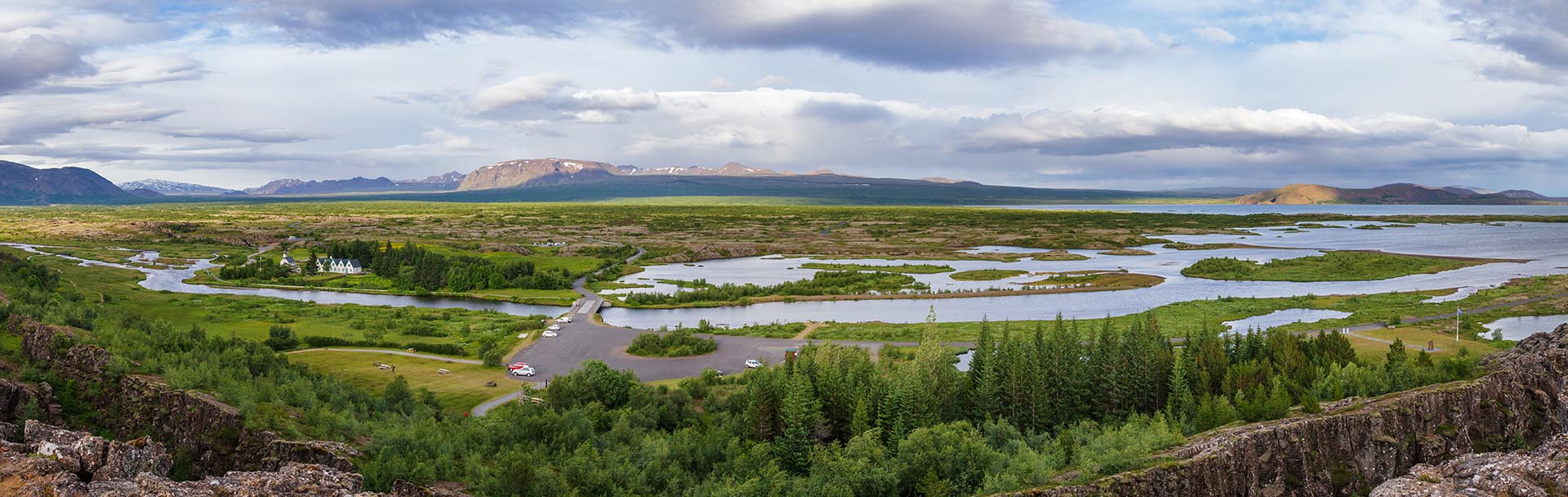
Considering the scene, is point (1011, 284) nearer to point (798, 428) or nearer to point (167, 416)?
point (798, 428)

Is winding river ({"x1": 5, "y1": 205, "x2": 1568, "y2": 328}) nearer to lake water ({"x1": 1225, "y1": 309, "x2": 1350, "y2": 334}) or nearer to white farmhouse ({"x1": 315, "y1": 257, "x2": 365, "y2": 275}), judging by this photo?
lake water ({"x1": 1225, "y1": 309, "x2": 1350, "y2": 334})

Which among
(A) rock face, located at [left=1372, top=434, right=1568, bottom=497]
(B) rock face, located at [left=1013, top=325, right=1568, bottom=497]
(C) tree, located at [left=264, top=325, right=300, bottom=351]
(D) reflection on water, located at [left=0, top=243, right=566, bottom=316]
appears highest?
(A) rock face, located at [left=1372, top=434, right=1568, bottom=497]

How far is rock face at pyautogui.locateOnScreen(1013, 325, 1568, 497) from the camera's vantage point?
2334 cm

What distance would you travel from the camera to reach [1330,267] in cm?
10562

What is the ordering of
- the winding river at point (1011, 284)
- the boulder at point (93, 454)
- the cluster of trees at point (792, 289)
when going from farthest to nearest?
the cluster of trees at point (792, 289) < the winding river at point (1011, 284) < the boulder at point (93, 454)

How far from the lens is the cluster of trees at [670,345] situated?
60000 mm

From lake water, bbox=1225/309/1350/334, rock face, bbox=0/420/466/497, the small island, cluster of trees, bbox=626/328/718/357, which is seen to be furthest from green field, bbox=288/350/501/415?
the small island

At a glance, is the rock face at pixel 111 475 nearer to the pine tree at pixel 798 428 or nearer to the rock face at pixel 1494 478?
the pine tree at pixel 798 428

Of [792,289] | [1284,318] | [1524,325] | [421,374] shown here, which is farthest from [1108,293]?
[421,374]

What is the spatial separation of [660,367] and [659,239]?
382 ft

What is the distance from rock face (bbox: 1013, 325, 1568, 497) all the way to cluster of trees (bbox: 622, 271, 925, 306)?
6728 centimetres

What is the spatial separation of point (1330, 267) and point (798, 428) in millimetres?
94386

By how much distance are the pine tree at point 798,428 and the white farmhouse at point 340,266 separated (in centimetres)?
9716

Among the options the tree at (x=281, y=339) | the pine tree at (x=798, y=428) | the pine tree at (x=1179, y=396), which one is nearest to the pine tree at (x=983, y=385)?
the pine tree at (x=1179, y=396)
